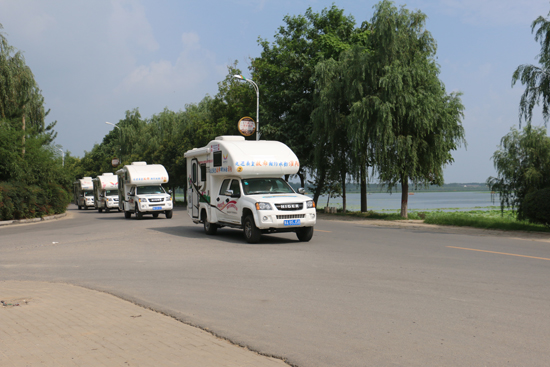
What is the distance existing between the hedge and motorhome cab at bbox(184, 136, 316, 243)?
1320 cm

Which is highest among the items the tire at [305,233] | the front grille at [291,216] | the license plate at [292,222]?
the front grille at [291,216]

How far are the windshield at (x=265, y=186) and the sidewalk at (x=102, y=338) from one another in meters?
8.83

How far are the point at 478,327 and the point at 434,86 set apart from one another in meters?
23.5

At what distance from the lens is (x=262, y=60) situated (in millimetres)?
42000

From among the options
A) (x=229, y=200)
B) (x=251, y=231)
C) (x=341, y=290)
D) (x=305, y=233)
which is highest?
(x=229, y=200)

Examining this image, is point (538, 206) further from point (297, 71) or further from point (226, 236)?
point (297, 71)

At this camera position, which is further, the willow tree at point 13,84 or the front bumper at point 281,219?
the willow tree at point 13,84

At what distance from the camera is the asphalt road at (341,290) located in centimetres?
540

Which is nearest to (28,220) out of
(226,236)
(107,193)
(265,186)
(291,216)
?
(107,193)

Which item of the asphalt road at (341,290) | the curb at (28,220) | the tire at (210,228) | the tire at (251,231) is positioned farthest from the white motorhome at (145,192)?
the tire at (251,231)

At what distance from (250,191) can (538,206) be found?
983cm

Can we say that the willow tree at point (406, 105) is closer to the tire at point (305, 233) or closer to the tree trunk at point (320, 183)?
the tree trunk at point (320, 183)

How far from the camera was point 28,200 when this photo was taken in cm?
2916

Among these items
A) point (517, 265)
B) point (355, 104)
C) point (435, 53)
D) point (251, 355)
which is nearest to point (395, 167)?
point (355, 104)
